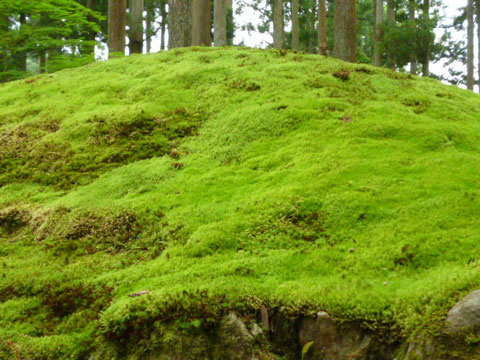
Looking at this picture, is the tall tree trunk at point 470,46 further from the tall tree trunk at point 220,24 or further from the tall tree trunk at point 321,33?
the tall tree trunk at point 220,24

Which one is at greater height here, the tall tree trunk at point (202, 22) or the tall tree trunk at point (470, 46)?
the tall tree trunk at point (470, 46)

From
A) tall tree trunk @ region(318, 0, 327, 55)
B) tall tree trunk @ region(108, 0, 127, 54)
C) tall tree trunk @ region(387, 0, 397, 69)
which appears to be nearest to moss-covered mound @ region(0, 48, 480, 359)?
tall tree trunk @ region(108, 0, 127, 54)

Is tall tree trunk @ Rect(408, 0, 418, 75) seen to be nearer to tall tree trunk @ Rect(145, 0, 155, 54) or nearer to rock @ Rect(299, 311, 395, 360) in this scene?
tall tree trunk @ Rect(145, 0, 155, 54)

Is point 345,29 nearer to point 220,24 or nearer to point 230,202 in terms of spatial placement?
point 220,24

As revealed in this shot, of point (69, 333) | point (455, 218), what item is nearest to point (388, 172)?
point (455, 218)

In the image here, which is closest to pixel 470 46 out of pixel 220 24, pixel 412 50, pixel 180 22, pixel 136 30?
pixel 412 50


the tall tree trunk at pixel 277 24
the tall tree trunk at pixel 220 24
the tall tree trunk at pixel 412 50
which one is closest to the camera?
the tall tree trunk at pixel 220 24

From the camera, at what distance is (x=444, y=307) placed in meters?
2.28

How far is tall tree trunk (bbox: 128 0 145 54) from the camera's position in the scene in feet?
44.4

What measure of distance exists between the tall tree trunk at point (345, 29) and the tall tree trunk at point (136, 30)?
272 inches

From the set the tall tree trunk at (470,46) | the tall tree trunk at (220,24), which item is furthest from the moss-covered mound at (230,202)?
the tall tree trunk at (470,46)

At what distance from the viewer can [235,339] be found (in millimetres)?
2508

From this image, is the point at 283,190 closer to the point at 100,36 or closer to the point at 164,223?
the point at 164,223

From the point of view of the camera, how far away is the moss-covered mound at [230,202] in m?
2.66
